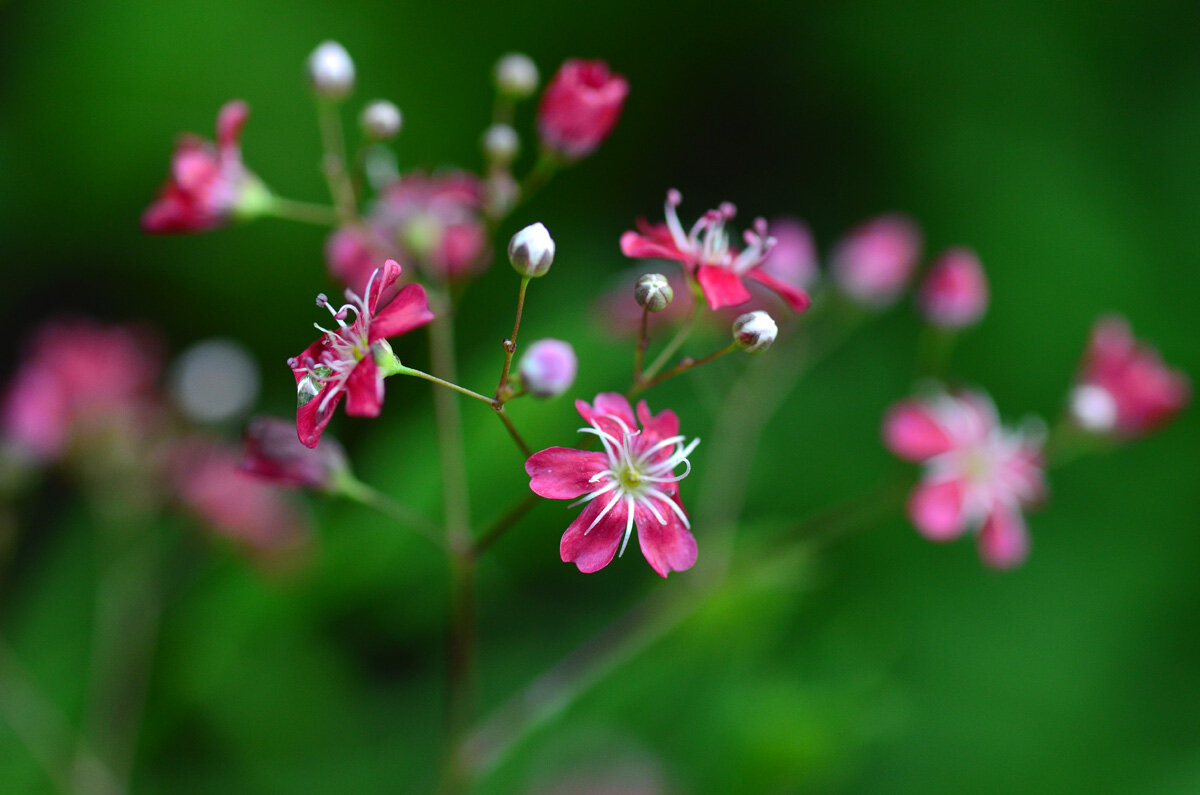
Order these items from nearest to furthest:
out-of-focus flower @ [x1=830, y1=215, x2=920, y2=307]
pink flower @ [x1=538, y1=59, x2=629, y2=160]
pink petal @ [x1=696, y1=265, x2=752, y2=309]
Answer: pink petal @ [x1=696, y1=265, x2=752, y2=309], pink flower @ [x1=538, y1=59, x2=629, y2=160], out-of-focus flower @ [x1=830, y1=215, x2=920, y2=307]

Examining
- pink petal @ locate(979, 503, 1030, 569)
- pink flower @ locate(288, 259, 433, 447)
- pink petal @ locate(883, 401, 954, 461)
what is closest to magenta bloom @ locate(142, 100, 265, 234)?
pink flower @ locate(288, 259, 433, 447)

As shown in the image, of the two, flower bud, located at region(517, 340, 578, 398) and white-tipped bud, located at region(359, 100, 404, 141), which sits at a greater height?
white-tipped bud, located at region(359, 100, 404, 141)

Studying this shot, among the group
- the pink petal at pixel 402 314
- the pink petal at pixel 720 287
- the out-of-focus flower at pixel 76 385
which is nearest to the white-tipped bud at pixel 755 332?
the pink petal at pixel 720 287

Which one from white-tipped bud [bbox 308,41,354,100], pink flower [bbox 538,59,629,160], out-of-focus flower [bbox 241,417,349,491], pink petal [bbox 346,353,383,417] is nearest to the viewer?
pink petal [bbox 346,353,383,417]

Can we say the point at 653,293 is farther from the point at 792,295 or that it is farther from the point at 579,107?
the point at 579,107

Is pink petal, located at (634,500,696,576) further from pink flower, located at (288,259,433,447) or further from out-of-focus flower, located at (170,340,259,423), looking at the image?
out-of-focus flower, located at (170,340,259,423)

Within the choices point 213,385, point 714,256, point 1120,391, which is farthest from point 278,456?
point 1120,391

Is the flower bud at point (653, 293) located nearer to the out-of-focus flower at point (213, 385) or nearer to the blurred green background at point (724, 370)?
the blurred green background at point (724, 370)

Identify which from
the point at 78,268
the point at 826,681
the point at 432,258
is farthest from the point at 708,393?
the point at 78,268
